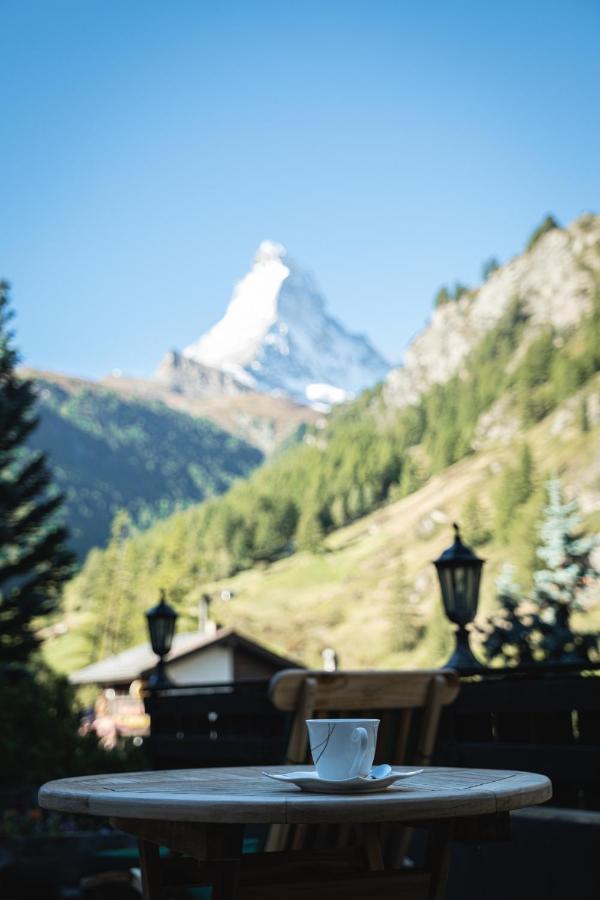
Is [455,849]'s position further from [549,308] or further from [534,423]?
[549,308]

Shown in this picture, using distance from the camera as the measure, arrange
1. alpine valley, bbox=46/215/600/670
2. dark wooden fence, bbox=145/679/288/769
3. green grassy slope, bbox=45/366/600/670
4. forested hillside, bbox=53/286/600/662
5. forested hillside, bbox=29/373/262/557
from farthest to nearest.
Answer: forested hillside, bbox=29/373/262/557
forested hillside, bbox=53/286/600/662
alpine valley, bbox=46/215/600/670
green grassy slope, bbox=45/366/600/670
dark wooden fence, bbox=145/679/288/769

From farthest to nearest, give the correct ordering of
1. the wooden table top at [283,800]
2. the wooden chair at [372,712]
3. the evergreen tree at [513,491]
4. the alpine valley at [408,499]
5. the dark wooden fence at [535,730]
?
the alpine valley at [408,499] → the evergreen tree at [513,491] → the dark wooden fence at [535,730] → the wooden chair at [372,712] → the wooden table top at [283,800]

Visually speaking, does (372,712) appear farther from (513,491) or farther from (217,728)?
(513,491)

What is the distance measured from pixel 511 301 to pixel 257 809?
9045 centimetres

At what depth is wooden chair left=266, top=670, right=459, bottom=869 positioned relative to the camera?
1.92 meters

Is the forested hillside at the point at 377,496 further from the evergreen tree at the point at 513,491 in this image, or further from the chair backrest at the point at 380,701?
the chair backrest at the point at 380,701

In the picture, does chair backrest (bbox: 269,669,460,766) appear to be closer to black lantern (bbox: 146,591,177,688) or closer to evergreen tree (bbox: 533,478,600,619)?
black lantern (bbox: 146,591,177,688)

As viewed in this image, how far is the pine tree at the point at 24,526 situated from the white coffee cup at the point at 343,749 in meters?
25.1

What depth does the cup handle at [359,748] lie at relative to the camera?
4.57ft

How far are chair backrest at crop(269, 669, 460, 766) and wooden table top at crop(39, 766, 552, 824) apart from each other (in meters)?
0.44

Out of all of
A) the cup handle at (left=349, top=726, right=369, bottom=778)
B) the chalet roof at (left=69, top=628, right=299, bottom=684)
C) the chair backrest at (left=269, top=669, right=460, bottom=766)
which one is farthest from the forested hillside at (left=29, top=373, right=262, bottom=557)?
the cup handle at (left=349, top=726, right=369, bottom=778)

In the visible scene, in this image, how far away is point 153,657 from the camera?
3356cm

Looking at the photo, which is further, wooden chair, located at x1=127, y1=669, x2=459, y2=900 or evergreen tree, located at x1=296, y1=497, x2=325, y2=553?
evergreen tree, located at x1=296, y1=497, x2=325, y2=553

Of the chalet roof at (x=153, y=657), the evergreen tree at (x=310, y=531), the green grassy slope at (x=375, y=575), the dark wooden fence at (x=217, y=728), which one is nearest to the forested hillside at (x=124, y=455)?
the evergreen tree at (x=310, y=531)
